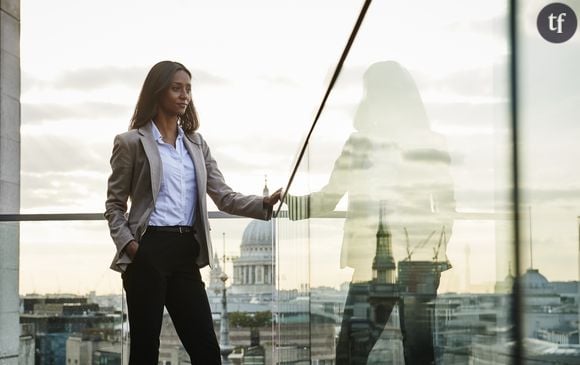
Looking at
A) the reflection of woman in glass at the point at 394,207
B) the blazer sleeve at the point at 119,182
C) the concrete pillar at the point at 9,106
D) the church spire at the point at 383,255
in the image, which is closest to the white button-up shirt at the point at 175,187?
the blazer sleeve at the point at 119,182

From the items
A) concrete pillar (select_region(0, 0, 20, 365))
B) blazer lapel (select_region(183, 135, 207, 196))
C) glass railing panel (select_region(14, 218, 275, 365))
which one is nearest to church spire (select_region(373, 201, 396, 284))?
blazer lapel (select_region(183, 135, 207, 196))

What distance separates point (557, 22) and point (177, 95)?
2536mm

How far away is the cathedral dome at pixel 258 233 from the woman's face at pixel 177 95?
2.13 m

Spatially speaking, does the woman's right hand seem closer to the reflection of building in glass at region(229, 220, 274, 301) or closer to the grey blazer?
the grey blazer

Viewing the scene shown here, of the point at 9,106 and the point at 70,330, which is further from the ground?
the point at 9,106

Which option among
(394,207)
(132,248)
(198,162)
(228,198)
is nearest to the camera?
(394,207)

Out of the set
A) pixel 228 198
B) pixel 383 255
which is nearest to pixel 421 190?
pixel 383 255

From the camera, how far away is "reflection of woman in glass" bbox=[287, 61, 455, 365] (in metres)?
1.33

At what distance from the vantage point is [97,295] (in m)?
5.35

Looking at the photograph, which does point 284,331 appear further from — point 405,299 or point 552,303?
point 552,303

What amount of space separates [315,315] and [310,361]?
20 cm

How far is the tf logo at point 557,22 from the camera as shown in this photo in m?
0.82

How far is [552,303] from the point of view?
2.74 feet

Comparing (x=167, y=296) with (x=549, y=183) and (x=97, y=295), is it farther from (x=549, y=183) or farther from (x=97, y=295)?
(x=549, y=183)
